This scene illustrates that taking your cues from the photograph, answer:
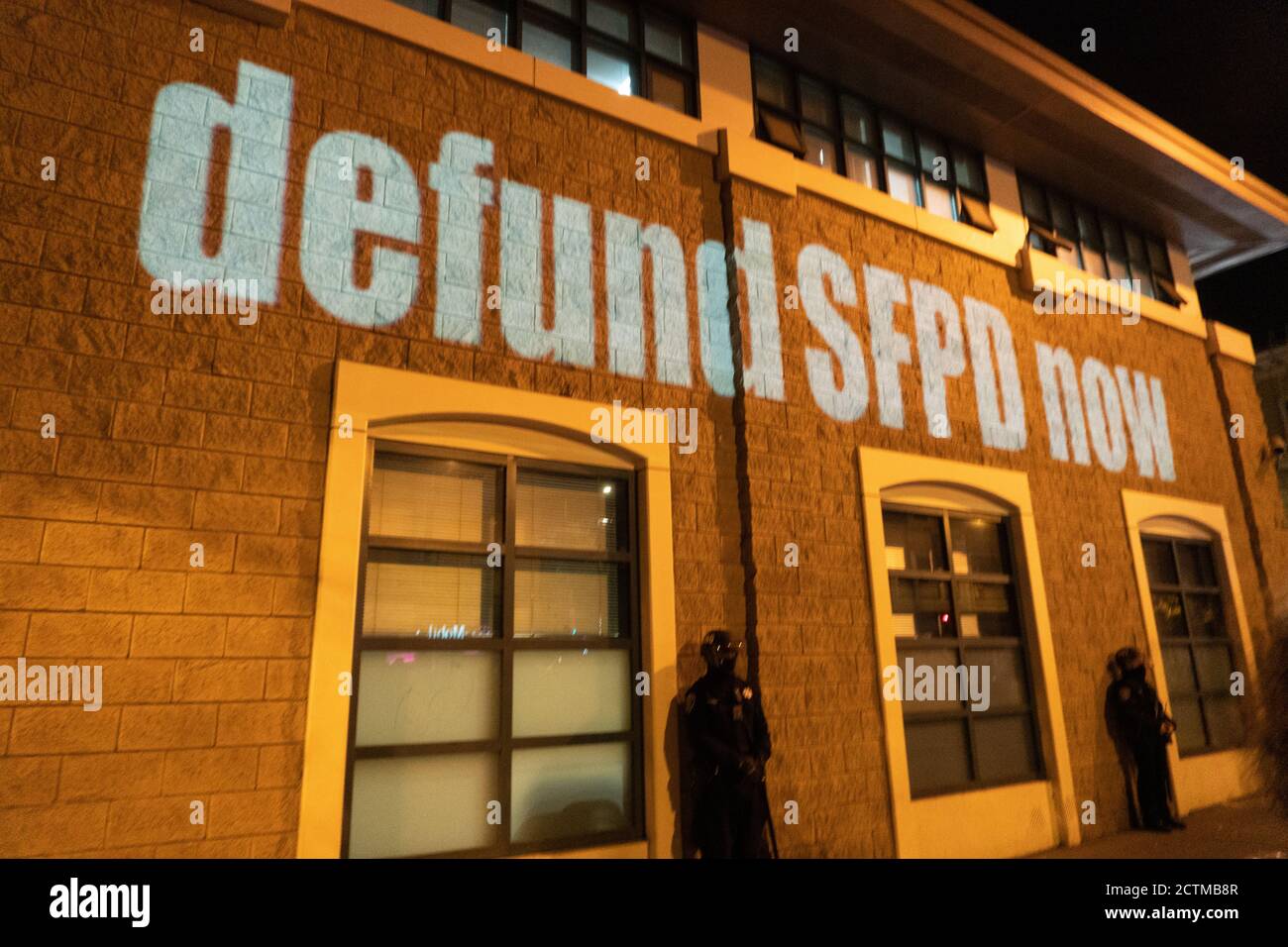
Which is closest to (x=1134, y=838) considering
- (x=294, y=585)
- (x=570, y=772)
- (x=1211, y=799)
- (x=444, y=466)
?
(x=1211, y=799)

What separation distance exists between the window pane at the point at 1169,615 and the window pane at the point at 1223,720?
3.22 feet

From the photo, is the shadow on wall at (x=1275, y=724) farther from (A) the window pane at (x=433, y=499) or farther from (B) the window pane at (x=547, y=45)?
(B) the window pane at (x=547, y=45)

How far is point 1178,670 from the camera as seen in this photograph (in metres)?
9.73

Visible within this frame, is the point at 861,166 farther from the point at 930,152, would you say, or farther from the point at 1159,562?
the point at 1159,562

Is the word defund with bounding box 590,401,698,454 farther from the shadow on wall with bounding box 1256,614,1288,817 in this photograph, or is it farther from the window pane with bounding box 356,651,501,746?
the shadow on wall with bounding box 1256,614,1288,817

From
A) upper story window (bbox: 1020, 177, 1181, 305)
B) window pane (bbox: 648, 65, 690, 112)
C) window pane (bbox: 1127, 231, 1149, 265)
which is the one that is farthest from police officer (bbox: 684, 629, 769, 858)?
window pane (bbox: 1127, 231, 1149, 265)

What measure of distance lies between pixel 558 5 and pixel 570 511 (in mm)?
4611

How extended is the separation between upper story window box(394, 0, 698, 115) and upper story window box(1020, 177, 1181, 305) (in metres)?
5.40

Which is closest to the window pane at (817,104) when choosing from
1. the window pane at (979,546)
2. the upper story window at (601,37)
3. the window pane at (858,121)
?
the window pane at (858,121)

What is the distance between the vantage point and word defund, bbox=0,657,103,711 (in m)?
3.77

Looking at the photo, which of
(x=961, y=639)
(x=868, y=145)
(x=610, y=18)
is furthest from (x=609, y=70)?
(x=961, y=639)

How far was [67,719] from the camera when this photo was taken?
12.6 feet

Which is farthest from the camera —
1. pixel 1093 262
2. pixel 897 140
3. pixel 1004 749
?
pixel 1093 262
